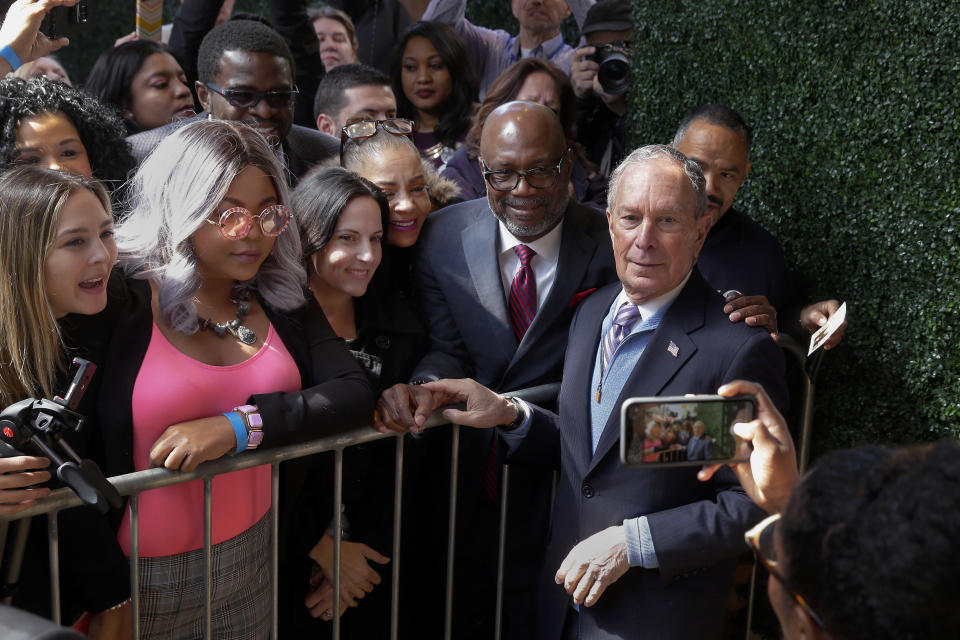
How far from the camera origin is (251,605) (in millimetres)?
2752

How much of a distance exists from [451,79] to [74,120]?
2159 mm

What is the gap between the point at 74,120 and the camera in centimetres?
331

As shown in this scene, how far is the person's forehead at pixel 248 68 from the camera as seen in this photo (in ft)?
12.8

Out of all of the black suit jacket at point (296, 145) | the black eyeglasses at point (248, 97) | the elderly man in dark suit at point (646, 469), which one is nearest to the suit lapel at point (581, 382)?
the elderly man in dark suit at point (646, 469)

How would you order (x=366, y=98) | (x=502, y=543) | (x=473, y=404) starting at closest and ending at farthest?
(x=473, y=404)
(x=502, y=543)
(x=366, y=98)

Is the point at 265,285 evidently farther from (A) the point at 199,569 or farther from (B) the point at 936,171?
(B) the point at 936,171

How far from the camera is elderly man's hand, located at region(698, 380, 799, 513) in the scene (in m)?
2.05

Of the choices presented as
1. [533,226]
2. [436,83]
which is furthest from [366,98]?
[533,226]

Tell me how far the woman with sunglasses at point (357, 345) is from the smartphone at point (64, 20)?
4.30ft

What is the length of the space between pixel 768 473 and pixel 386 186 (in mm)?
1802

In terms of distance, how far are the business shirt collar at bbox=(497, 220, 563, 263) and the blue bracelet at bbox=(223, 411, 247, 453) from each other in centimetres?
122

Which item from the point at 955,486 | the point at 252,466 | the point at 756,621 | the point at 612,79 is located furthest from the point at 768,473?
the point at 612,79

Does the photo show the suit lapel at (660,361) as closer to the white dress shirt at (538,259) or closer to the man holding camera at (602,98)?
the white dress shirt at (538,259)

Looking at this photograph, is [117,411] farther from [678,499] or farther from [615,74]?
[615,74]
